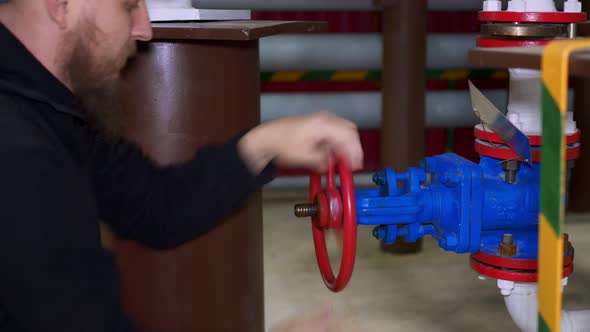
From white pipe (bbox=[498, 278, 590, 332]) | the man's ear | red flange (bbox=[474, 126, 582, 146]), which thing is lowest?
white pipe (bbox=[498, 278, 590, 332])

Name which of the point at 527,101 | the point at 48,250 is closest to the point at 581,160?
the point at 527,101

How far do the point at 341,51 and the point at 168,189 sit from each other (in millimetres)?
2045

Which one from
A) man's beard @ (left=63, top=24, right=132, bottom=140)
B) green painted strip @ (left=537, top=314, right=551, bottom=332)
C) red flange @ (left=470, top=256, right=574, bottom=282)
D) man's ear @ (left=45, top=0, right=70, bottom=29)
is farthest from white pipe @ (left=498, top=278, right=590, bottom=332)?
man's ear @ (left=45, top=0, right=70, bottom=29)

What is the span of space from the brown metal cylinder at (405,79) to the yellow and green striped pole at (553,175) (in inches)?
68.3

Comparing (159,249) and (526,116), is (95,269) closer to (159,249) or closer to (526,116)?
(159,249)

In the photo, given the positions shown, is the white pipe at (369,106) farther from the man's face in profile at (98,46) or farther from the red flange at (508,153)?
the man's face in profile at (98,46)

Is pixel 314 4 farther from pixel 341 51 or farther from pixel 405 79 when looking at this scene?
pixel 405 79

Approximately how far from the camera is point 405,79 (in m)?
2.62

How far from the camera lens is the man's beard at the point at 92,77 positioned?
41.3 inches

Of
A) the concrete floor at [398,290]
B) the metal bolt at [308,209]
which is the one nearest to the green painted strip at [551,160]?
the metal bolt at [308,209]

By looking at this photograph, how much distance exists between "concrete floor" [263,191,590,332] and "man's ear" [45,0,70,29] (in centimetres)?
111

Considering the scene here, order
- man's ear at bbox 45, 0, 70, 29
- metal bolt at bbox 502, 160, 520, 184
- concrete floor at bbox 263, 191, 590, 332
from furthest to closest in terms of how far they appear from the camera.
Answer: concrete floor at bbox 263, 191, 590, 332 → metal bolt at bbox 502, 160, 520, 184 → man's ear at bbox 45, 0, 70, 29

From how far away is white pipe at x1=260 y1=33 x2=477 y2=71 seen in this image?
10.6ft

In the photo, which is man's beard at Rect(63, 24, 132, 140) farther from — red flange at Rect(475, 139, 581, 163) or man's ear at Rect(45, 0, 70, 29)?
red flange at Rect(475, 139, 581, 163)
